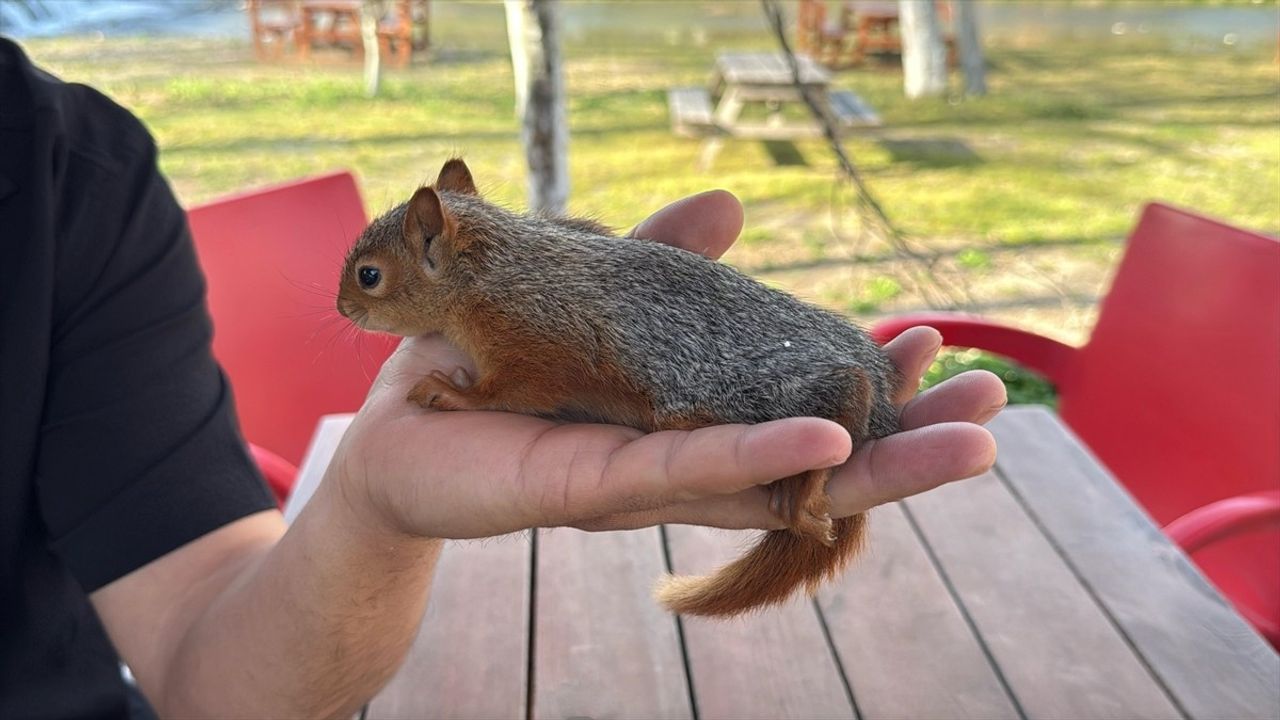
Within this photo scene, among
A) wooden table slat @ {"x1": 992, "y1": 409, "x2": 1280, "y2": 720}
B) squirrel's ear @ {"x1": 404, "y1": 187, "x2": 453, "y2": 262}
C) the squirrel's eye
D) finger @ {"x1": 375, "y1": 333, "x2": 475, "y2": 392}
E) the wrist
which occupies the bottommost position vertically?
wooden table slat @ {"x1": 992, "y1": 409, "x2": 1280, "y2": 720}

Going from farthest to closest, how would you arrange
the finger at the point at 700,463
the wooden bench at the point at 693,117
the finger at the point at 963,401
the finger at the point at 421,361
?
1. the wooden bench at the point at 693,117
2. the finger at the point at 421,361
3. the finger at the point at 963,401
4. the finger at the point at 700,463

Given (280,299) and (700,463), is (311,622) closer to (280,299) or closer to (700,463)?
(700,463)

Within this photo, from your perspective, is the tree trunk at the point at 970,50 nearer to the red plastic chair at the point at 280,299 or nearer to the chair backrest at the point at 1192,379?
the chair backrest at the point at 1192,379

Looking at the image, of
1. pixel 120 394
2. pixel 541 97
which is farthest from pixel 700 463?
pixel 541 97

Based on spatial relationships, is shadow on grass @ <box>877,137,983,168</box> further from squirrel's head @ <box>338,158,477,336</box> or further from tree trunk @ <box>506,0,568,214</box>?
squirrel's head @ <box>338,158,477,336</box>

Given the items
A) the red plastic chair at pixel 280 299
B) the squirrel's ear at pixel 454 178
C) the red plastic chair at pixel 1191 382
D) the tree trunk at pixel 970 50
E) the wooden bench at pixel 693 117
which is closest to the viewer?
the squirrel's ear at pixel 454 178

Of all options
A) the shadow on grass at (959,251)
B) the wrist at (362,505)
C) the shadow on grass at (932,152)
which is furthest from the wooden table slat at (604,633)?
the shadow on grass at (932,152)

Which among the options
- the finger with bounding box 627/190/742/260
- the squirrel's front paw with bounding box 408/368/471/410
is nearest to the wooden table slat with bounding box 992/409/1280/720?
the finger with bounding box 627/190/742/260
